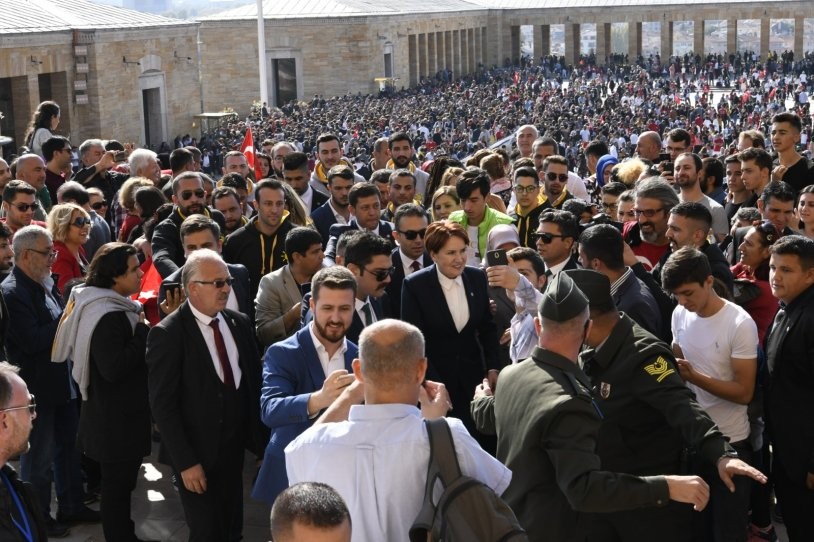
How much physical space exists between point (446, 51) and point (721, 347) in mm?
55202

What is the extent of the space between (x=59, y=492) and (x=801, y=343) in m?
3.59

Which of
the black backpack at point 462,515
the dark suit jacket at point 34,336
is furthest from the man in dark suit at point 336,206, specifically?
the black backpack at point 462,515

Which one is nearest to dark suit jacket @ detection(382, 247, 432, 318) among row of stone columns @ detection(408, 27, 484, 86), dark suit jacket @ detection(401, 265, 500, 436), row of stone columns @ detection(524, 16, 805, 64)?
dark suit jacket @ detection(401, 265, 500, 436)

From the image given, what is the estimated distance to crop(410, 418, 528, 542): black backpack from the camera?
2910 millimetres

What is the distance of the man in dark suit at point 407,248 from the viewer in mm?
6010

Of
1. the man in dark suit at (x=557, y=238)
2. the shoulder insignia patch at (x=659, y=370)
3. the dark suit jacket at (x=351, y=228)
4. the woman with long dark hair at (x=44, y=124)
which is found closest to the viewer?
the shoulder insignia patch at (x=659, y=370)

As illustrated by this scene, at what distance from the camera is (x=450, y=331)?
5.34 meters

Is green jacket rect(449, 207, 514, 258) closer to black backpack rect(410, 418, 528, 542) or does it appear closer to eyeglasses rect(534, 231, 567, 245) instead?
eyeglasses rect(534, 231, 567, 245)

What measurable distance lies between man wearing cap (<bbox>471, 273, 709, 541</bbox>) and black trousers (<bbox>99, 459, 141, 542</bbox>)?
2212 mm

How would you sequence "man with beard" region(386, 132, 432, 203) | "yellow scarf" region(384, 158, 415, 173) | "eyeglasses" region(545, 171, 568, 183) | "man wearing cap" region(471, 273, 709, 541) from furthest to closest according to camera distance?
"yellow scarf" region(384, 158, 415, 173), "man with beard" region(386, 132, 432, 203), "eyeglasses" region(545, 171, 568, 183), "man wearing cap" region(471, 273, 709, 541)

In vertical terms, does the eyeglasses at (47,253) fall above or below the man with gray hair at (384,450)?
above

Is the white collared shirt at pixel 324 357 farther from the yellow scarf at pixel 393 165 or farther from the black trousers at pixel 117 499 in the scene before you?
the yellow scarf at pixel 393 165

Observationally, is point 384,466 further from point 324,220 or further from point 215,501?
point 324,220

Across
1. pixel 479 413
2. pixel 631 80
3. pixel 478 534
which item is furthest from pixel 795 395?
pixel 631 80
